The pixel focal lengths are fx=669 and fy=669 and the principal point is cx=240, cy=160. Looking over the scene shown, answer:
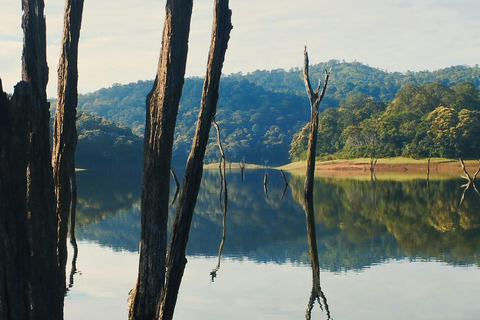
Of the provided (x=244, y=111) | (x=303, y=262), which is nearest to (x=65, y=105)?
(x=303, y=262)

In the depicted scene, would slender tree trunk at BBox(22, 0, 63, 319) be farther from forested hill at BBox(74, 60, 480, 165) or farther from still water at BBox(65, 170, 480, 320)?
forested hill at BBox(74, 60, 480, 165)

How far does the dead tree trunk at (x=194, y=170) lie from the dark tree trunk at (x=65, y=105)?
147 centimetres

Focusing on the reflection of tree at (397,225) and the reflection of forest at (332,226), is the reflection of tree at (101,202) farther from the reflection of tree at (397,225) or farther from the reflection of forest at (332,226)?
the reflection of tree at (397,225)

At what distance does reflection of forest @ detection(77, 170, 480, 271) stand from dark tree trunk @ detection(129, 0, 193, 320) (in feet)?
32.4

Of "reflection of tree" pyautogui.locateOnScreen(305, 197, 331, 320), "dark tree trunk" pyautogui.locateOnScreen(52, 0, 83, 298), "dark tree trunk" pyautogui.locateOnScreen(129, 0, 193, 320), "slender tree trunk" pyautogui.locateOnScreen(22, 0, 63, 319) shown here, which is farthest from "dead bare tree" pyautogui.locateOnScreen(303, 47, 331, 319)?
"slender tree trunk" pyautogui.locateOnScreen(22, 0, 63, 319)

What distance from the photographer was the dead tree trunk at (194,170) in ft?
23.9

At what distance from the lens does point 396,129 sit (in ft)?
264

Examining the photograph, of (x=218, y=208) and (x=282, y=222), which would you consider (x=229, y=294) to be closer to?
(x=282, y=222)

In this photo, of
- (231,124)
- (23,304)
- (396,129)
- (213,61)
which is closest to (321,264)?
(213,61)

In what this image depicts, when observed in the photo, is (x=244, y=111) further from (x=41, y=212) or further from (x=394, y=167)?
(x=41, y=212)

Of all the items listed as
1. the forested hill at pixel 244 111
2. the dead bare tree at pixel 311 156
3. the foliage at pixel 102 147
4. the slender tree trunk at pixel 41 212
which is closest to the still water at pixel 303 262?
the dead bare tree at pixel 311 156

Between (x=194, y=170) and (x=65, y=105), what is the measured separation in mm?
1868

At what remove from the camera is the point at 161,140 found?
6.89 m

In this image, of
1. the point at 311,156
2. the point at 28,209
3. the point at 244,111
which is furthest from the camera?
the point at 244,111
